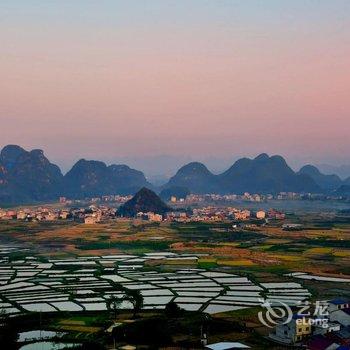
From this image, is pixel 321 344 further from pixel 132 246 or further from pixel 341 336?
pixel 132 246

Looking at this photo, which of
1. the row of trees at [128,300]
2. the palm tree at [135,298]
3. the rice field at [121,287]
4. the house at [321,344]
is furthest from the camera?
the rice field at [121,287]

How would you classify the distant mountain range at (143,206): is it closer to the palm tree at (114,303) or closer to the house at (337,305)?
the palm tree at (114,303)

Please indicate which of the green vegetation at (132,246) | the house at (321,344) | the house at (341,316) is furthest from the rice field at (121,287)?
the green vegetation at (132,246)

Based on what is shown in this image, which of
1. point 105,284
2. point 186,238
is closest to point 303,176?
point 186,238

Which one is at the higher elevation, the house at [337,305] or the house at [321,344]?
the house at [337,305]

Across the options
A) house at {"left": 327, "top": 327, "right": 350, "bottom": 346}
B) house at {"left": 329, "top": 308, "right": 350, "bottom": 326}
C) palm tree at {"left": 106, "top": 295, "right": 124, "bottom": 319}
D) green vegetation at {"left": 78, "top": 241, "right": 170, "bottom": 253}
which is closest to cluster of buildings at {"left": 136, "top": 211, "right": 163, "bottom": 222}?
green vegetation at {"left": 78, "top": 241, "right": 170, "bottom": 253}

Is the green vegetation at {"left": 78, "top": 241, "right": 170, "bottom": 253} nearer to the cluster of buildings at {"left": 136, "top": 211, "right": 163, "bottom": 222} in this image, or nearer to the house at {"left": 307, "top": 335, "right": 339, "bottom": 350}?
the cluster of buildings at {"left": 136, "top": 211, "right": 163, "bottom": 222}

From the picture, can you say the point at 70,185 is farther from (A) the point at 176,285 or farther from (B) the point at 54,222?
(A) the point at 176,285
